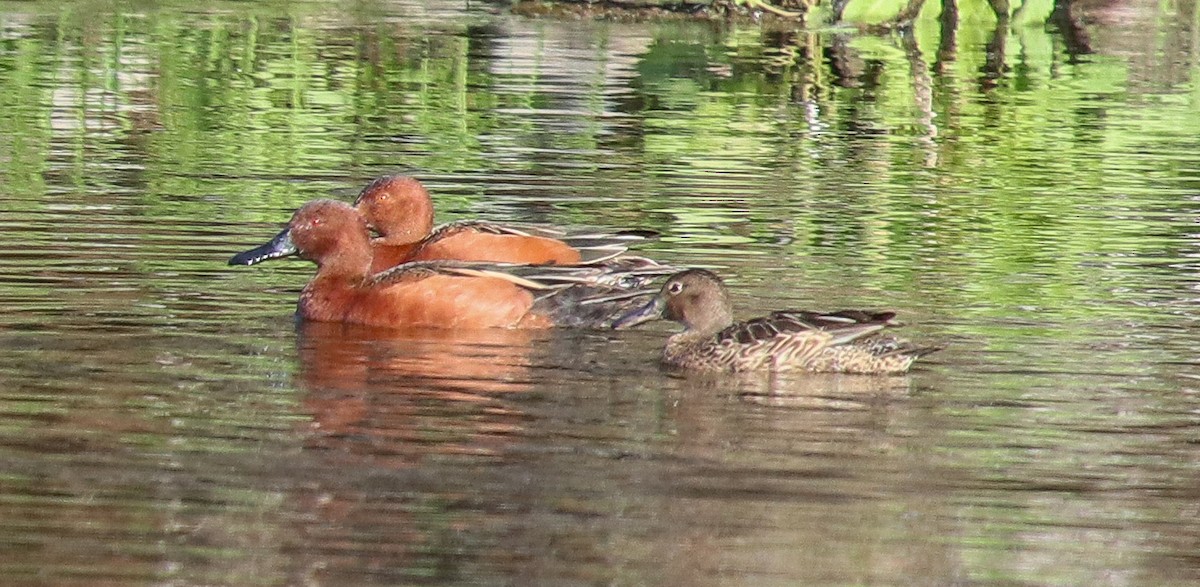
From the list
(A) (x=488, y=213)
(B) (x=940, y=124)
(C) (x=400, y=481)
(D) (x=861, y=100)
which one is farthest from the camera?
(D) (x=861, y=100)

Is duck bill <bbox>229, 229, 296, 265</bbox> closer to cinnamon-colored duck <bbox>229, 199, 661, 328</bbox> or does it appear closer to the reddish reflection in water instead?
cinnamon-colored duck <bbox>229, 199, 661, 328</bbox>

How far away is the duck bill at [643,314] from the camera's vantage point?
970 centimetres

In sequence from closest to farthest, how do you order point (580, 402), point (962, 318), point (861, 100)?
point (580, 402), point (962, 318), point (861, 100)

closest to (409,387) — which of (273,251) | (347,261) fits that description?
(347,261)

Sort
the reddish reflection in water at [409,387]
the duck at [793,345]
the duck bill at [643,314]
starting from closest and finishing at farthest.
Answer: the reddish reflection in water at [409,387]
the duck at [793,345]
the duck bill at [643,314]

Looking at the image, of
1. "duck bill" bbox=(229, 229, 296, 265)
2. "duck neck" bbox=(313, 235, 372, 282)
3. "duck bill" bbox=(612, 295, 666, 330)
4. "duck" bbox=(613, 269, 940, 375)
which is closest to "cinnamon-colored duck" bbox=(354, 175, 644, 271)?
"duck neck" bbox=(313, 235, 372, 282)

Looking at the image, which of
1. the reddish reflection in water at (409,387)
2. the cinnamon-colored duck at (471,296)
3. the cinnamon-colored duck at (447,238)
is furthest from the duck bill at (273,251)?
the cinnamon-colored duck at (447,238)

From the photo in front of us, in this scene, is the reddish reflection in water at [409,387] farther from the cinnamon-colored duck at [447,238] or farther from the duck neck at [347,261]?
the cinnamon-colored duck at [447,238]

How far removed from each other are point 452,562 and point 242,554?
55cm

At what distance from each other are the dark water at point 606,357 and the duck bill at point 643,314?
153 mm

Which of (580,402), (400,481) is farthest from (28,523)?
(580,402)

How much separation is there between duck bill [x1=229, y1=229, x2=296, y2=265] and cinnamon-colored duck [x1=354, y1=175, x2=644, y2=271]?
0.81 m

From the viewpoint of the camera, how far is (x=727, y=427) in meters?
8.14

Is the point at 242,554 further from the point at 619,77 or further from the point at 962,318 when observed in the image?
the point at 619,77
